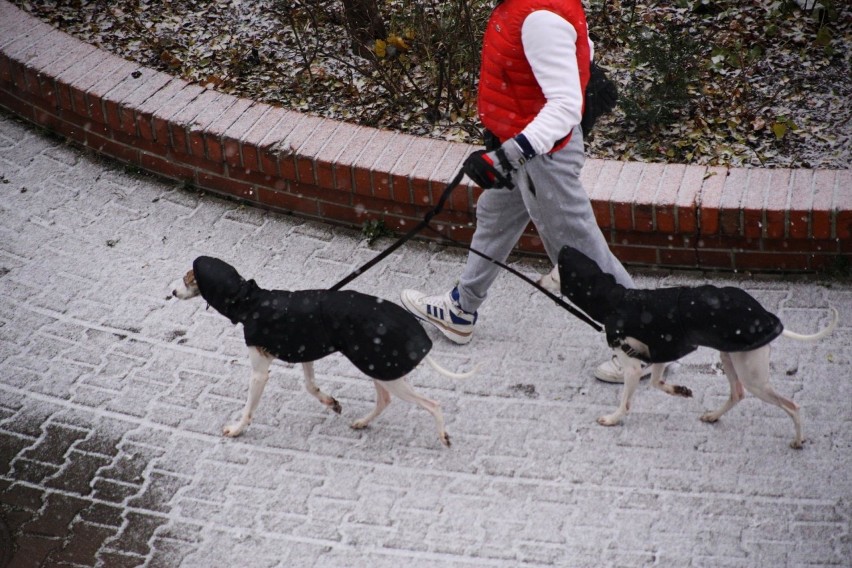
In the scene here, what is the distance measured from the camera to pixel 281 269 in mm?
5766

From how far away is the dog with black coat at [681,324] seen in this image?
4.02m

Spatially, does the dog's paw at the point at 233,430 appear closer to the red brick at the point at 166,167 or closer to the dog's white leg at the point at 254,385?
the dog's white leg at the point at 254,385

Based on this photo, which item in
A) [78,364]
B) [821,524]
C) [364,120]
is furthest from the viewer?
[364,120]

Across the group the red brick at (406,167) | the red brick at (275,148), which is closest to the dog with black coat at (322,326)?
the red brick at (406,167)

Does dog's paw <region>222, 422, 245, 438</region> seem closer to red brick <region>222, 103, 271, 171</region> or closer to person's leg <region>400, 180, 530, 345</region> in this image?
person's leg <region>400, 180, 530, 345</region>

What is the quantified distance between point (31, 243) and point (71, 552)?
7.81 feet

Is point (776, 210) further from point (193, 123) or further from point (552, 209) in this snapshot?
point (193, 123)

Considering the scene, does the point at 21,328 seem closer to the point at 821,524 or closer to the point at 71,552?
the point at 71,552

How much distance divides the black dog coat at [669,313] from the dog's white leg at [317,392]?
48.9 inches

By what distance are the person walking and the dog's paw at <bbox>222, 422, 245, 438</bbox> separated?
48.5 inches

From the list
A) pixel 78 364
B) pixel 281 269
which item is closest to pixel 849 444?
pixel 281 269

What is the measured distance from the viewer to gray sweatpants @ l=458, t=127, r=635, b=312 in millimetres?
4488

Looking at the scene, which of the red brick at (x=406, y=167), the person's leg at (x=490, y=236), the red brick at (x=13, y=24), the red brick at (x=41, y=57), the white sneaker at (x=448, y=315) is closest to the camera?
the person's leg at (x=490, y=236)

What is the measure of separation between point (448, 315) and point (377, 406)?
Result: 78cm
